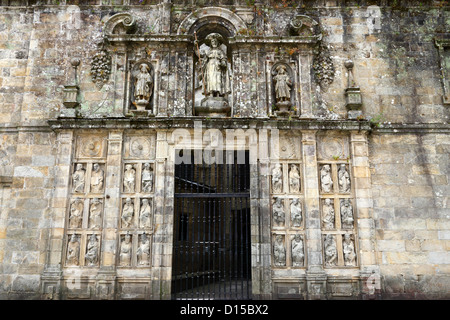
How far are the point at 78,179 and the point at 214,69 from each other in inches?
175

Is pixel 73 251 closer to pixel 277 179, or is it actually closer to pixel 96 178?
pixel 96 178

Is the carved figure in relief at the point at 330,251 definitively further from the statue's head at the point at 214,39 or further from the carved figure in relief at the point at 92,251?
the statue's head at the point at 214,39

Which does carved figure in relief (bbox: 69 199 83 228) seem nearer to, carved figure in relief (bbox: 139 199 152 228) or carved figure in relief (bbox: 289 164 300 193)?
carved figure in relief (bbox: 139 199 152 228)

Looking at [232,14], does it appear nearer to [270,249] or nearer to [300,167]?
[300,167]

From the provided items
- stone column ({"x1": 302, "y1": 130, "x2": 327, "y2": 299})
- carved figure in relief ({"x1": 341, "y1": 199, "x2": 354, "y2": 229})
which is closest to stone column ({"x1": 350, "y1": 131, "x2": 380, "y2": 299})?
carved figure in relief ({"x1": 341, "y1": 199, "x2": 354, "y2": 229})

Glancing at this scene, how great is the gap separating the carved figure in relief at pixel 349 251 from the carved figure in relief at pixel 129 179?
5295 millimetres

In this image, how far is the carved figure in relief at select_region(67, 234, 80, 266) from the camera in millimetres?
9344

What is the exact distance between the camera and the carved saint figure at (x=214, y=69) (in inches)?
409

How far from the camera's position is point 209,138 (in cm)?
993

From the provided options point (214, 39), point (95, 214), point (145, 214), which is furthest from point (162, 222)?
point (214, 39)

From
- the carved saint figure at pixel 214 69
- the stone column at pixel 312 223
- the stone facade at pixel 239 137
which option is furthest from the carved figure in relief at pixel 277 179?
the carved saint figure at pixel 214 69
